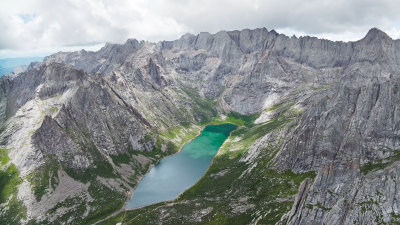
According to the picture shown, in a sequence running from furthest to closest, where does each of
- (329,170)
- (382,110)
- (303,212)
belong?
(382,110) < (329,170) < (303,212)

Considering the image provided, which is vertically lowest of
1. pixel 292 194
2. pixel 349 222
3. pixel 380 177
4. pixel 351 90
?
pixel 292 194

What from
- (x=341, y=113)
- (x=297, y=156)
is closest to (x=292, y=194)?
(x=297, y=156)

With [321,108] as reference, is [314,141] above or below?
below

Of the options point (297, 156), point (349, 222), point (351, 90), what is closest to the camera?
point (349, 222)

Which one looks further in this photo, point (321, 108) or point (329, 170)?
point (321, 108)

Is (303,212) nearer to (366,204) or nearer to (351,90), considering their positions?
(366,204)

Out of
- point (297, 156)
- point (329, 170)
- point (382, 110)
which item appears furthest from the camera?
point (297, 156)

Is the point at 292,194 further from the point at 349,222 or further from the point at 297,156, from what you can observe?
the point at 349,222

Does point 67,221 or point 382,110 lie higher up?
point 382,110

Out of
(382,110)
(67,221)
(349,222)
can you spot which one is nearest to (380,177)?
(349,222)
